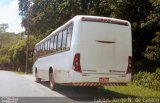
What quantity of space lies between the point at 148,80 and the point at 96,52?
19.2ft

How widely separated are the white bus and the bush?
3.76 metres

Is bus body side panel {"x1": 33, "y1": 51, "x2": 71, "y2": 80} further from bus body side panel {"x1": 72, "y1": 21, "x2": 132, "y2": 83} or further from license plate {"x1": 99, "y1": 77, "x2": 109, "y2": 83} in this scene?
license plate {"x1": 99, "y1": 77, "x2": 109, "y2": 83}

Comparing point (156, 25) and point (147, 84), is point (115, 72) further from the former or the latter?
point (156, 25)

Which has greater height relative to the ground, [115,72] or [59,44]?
[59,44]

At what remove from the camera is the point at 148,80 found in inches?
782

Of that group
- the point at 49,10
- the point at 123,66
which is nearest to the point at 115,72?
the point at 123,66

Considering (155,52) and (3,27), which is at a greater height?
(3,27)

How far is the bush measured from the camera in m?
19.0

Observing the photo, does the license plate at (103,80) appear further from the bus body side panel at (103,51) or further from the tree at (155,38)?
the tree at (155,38)

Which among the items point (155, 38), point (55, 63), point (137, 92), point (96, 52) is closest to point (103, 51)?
point (96, 52)

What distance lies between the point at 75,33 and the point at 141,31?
401 inches

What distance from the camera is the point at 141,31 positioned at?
24.2m

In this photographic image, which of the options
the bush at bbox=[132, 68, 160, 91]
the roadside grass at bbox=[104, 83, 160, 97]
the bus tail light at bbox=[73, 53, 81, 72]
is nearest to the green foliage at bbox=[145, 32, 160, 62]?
the bush at bbox=[132, 68, 160, 91]

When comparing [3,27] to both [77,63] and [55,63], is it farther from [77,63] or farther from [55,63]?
[77,63]
